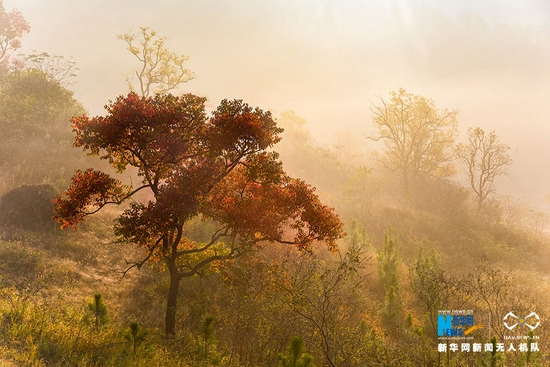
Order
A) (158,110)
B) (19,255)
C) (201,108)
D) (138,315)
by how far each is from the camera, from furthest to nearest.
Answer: (19,255)
(138,315)
(201,108)
(158,110)

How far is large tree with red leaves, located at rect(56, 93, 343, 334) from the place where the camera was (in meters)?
7.41

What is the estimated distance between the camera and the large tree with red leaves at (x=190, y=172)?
7414 millimetres

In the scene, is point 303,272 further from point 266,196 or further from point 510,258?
point 510,258

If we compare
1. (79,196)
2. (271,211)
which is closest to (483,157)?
(271,211)

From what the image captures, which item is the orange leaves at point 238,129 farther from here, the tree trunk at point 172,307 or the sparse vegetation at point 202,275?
the tree trunk at point 172,307

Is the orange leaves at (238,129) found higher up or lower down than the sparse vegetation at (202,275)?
higher up

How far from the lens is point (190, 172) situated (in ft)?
25.4

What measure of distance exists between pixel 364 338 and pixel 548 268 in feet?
73.9

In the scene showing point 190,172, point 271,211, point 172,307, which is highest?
point 190,172

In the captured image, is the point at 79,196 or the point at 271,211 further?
the point at 271,211

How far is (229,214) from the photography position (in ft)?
26.8

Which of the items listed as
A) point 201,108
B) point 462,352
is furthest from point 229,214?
point 462,352

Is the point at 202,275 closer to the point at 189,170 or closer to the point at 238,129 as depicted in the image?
the point at 189,170

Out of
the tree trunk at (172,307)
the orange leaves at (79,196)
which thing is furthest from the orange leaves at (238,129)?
the tree trunk at (172,307)
